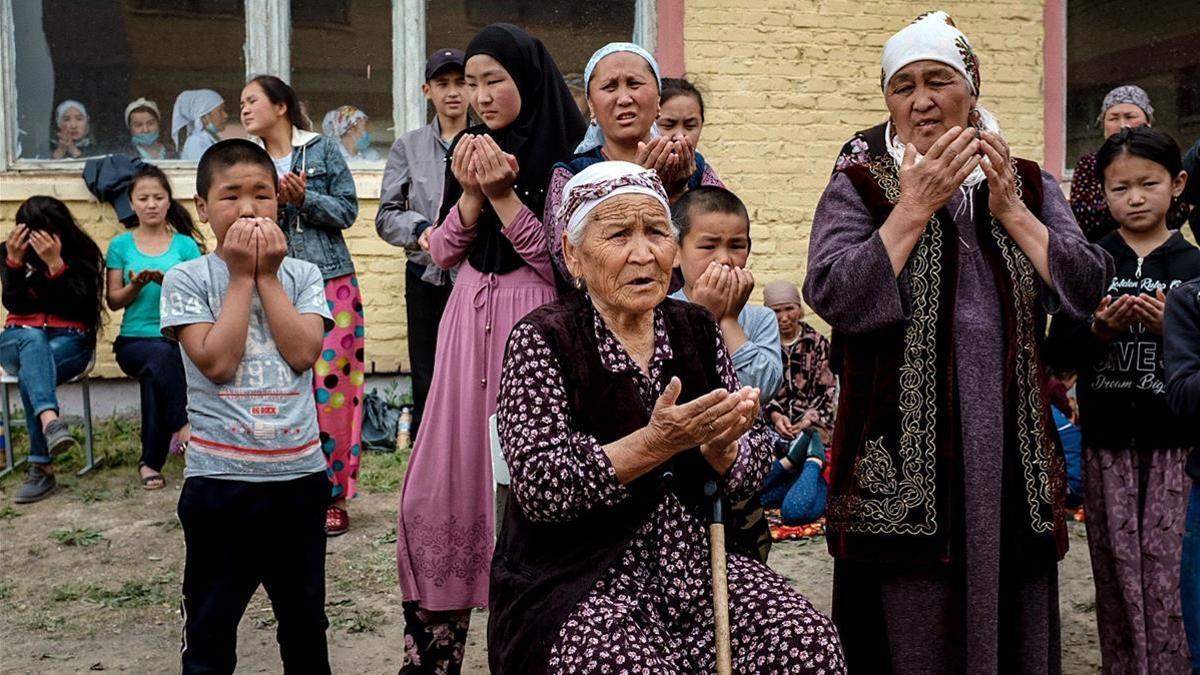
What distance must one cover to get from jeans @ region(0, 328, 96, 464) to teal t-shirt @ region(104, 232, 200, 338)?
0.84 feet

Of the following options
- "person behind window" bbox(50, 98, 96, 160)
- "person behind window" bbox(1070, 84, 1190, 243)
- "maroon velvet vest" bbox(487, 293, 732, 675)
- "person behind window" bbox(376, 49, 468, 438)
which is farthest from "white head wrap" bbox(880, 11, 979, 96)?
"person behind window" bbox(50, 98, 96, 160)

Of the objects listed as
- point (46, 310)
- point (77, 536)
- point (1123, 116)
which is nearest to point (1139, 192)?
point (1123, 116)

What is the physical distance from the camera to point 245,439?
3586mm

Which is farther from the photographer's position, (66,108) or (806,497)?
(66,108)

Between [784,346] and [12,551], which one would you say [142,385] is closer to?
[12,551]

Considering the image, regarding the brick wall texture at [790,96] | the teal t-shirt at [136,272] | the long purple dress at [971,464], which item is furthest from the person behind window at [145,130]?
Answer: the long purple dress at [971,464]

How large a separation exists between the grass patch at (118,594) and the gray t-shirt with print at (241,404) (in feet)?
6.03

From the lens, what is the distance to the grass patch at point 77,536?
5.96m

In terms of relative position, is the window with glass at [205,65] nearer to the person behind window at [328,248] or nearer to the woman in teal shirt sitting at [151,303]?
the woman in teal shirt sitting at [151,303]

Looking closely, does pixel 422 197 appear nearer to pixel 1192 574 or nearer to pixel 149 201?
pixel 149 201

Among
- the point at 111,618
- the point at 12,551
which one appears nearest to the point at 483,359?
the point at 111,618

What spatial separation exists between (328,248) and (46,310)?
2074mm

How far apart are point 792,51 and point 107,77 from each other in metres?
4.30

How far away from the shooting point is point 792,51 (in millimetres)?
8297
